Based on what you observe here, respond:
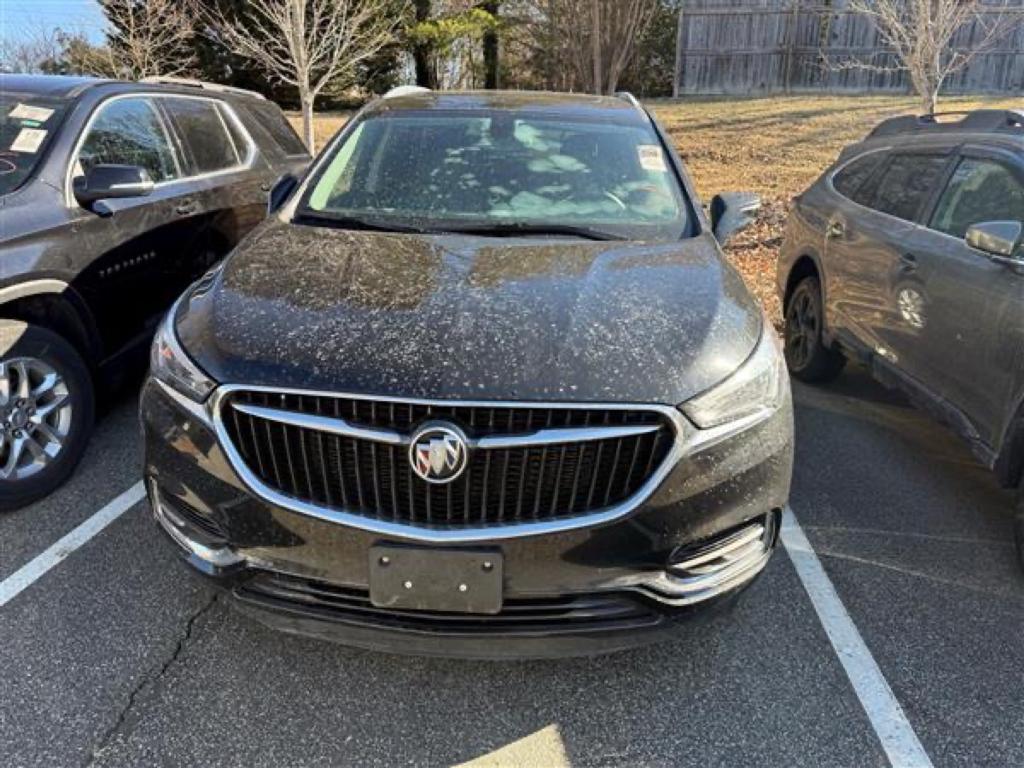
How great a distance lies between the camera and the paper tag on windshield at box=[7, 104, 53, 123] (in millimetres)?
4031

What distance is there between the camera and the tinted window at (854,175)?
5.02m

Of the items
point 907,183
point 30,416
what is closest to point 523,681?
point 30,416

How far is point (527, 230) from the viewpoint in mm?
3283

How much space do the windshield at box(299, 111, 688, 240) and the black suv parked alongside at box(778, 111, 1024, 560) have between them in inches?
52.0

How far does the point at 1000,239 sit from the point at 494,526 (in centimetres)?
245

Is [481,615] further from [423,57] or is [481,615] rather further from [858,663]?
[423,57]

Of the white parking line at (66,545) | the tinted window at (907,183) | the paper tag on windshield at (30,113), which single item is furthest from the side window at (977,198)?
the paper tag on windshield at (30,113)

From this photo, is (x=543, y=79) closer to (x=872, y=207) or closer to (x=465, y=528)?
Result: (x=872, y=207)

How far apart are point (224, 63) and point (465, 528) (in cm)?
1966

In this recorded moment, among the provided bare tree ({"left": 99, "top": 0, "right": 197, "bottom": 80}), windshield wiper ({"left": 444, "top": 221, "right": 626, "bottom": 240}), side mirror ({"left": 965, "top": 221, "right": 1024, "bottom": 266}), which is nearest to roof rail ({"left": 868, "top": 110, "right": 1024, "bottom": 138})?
side mirror ({"left": 965, "top": 221, "right": 1024, "bottom": 266})

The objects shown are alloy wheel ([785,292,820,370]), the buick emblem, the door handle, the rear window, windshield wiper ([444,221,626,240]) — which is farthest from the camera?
the rear window

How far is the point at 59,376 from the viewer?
3.68 metres

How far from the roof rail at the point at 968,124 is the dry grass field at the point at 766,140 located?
205 centimetres

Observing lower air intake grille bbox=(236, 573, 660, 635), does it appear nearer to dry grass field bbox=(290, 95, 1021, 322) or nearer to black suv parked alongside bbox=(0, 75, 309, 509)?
black suv parked alongside bbox=(0, 75, 309, 509)
